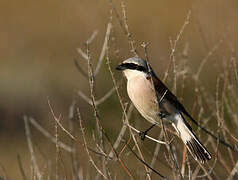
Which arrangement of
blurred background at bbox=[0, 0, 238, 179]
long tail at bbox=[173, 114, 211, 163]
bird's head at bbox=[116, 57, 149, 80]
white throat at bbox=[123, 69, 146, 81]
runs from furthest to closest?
blurred background at bbox=[0, 0, 238, 179] → white throat at bbox=[123, 69, 146, 81] → bird's head at bbox=[116, 57, 149, 80] → long tail at bbox=[173, 114, 211, 163]

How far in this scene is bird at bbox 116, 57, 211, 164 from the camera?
421 centimetres

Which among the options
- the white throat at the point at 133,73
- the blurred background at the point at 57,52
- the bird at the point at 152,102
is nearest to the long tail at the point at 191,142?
the bird at the point at 152,102

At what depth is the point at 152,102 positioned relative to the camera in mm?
4211

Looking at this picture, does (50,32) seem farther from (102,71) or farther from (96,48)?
(102,71)

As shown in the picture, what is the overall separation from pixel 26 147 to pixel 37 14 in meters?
4.42

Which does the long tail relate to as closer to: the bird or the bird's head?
the bird

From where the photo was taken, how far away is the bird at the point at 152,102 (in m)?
4.21

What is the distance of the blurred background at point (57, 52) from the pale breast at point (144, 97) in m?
4.50

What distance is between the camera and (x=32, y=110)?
10.7 meters

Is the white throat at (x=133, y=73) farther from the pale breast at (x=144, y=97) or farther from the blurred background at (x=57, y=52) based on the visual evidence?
the blurred background at (x=57, y=52)

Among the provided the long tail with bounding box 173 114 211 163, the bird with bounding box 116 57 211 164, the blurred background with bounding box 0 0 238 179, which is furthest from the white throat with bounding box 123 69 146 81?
the blurred background with bounding box 0 0 238 179

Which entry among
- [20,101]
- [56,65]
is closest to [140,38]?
[56,65]

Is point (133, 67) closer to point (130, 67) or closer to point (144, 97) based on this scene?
point (130, 67)

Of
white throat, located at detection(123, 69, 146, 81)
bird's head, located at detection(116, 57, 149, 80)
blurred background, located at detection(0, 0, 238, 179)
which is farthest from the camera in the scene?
blurred background, located at detection(0, 0, 238, 179)
